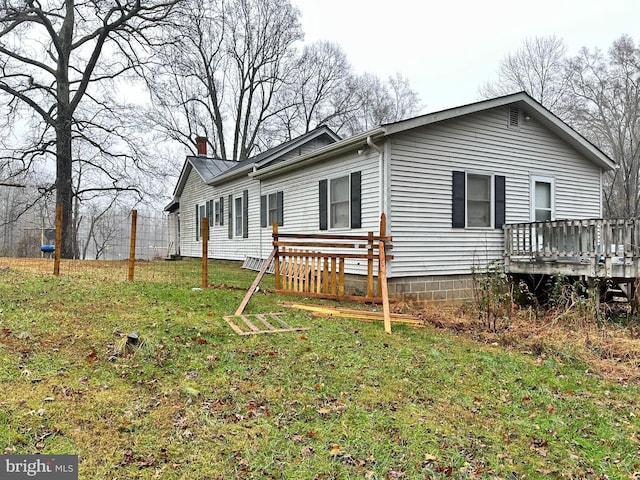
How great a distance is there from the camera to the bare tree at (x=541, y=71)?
79.1ft

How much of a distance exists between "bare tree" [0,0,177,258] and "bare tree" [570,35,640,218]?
21846mm

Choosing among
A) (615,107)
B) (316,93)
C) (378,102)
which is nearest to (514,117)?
(615,107)

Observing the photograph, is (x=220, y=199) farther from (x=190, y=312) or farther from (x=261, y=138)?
(x=261, y=138)

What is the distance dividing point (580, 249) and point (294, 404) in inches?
275

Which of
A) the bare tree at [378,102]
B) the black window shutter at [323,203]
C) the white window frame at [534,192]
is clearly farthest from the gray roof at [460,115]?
the bare tree at [378,102]

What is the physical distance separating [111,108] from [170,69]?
364 centimetres

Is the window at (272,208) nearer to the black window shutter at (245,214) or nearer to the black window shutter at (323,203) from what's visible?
the black window shutter at (245,214)

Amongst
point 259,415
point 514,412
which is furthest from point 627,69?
point 259,415

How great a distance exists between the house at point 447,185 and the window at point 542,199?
0.08 ft

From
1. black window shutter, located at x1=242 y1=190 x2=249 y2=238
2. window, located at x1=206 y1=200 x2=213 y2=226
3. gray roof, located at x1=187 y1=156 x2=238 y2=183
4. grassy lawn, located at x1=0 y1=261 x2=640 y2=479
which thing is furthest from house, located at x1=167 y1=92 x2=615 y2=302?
gray roof, located at x1=187 y1=156 x2=238 y2=183

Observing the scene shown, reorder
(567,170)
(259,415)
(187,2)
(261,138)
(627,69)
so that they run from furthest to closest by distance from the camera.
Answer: (261,138) → (627,69) → (187,2) → (567,170) → (259,415)

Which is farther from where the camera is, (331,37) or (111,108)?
(331,37)

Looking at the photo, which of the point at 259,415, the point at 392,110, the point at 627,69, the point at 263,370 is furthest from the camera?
the point at 392,110

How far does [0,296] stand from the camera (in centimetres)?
613
